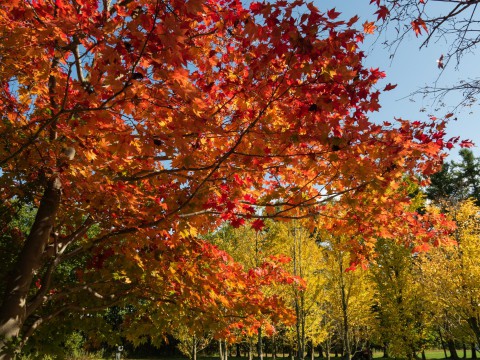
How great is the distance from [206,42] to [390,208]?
349 centimetres


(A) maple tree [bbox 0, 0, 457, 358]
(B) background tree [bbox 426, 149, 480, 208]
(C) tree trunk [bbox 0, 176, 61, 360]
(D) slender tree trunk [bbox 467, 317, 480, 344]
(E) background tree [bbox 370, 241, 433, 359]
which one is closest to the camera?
(A) maple tree [bbox 0, 0, 457, 358]

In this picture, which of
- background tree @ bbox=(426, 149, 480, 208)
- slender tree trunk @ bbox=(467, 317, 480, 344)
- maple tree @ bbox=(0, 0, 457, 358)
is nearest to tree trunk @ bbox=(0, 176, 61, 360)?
maple tree @ bbox=(0, 0, 457, 358)

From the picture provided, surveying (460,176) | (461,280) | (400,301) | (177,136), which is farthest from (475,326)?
(460,176)

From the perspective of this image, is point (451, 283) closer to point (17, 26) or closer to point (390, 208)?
point (390, 208)

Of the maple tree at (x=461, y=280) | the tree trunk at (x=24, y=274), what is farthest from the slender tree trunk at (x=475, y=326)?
the tree trunk at (x=24, y=274)

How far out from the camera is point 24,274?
173 inches

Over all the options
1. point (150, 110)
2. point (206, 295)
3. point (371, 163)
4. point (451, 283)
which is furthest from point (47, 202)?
point (451, 283)

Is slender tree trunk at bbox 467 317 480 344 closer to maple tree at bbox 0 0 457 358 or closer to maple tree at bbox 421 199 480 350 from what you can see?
maple tree at bbox 421 199 480 350

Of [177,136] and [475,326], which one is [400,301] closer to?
[475,326]

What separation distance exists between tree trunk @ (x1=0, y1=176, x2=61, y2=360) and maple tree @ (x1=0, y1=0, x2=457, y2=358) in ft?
0.05

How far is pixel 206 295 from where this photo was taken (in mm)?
5238

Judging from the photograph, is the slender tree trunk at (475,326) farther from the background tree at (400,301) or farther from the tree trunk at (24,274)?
the tree trunk at (24,274)

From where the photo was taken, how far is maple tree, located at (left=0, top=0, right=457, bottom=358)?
3.09 m

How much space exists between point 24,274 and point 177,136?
2.85 m
